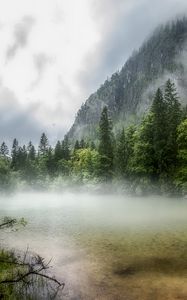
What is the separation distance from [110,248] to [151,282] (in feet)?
19.5

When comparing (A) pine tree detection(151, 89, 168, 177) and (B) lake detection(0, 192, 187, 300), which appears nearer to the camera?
(B) lake detection(0, 192, 187, 300)

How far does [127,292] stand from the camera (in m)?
11.7

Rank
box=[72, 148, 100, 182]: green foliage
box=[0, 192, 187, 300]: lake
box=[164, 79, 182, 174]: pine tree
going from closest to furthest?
box=[0, 192, 187, 300]: lake, box=[164, 79, 182, 174]: pine tree, box=[72, 148, 100, 182]: green foliage

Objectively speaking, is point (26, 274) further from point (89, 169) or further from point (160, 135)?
point (89, 169)

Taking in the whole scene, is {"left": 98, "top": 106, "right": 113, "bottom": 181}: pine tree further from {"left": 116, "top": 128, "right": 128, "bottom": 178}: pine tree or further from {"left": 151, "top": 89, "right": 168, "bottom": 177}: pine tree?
{"left": 151, "top": 89, "right": 168, "bottom": 177}: pine tree

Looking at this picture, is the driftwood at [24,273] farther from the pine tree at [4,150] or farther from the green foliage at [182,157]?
the pine tree at [4,150]

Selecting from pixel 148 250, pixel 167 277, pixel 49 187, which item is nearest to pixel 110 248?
pixel 148 250

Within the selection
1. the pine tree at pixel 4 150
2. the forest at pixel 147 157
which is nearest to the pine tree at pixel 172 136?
the forest at pixel 147 157

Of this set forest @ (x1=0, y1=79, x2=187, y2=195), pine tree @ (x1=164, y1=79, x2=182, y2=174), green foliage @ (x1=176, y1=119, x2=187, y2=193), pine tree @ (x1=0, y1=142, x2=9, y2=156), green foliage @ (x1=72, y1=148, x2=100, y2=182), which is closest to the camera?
green foliage @ (x1=176, y1=119, x2=187, y2=193)

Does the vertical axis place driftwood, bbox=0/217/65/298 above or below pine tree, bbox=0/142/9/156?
below

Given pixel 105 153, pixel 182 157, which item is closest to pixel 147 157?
pixel 182 157

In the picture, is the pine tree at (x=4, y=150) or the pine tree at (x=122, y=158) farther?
the pine tree at (x=4, y=150)

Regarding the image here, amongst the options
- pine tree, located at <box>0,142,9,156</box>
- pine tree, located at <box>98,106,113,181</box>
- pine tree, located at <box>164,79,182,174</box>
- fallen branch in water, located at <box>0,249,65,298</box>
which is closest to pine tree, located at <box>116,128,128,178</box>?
pine tree, located at <box>98,106,113,181</box>

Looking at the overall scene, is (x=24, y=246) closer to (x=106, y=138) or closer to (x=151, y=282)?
(x=151, y=282)
